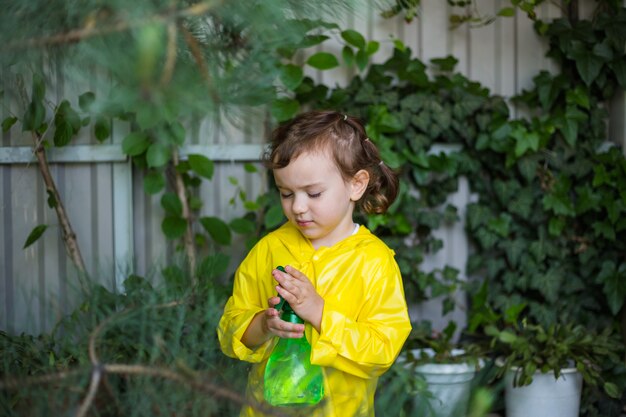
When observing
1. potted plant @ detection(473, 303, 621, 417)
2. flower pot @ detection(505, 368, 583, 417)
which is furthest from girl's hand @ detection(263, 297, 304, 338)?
flower pot @ detection(505, 368, 583, 417)

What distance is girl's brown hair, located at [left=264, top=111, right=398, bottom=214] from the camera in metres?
1.51

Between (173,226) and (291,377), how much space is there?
2.39 m

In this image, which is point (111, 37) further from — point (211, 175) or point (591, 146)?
point (591, 146)

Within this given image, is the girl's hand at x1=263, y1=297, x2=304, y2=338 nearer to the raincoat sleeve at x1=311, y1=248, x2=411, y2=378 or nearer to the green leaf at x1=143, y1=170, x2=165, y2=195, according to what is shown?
the raincoat sleeve at x1=311, y1=248, x2=411, y2=378

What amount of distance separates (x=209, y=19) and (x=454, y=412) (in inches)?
18.1

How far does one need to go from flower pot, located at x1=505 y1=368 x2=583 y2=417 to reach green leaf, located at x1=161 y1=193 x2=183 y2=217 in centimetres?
150

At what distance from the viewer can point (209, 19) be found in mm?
809

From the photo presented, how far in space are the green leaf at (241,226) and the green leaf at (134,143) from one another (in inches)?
19.4

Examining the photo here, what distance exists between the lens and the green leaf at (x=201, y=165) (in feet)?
10.5

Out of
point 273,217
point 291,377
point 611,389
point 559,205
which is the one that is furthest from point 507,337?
point 291,377

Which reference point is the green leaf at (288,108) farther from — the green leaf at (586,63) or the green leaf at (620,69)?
the green leaf at (620,69)

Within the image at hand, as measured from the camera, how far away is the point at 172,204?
329 centimetres

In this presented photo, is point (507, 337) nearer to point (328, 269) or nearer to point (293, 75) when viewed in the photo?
point (293, 75)

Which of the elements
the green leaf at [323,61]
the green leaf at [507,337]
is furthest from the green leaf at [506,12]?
the green leaf at [507,337]
